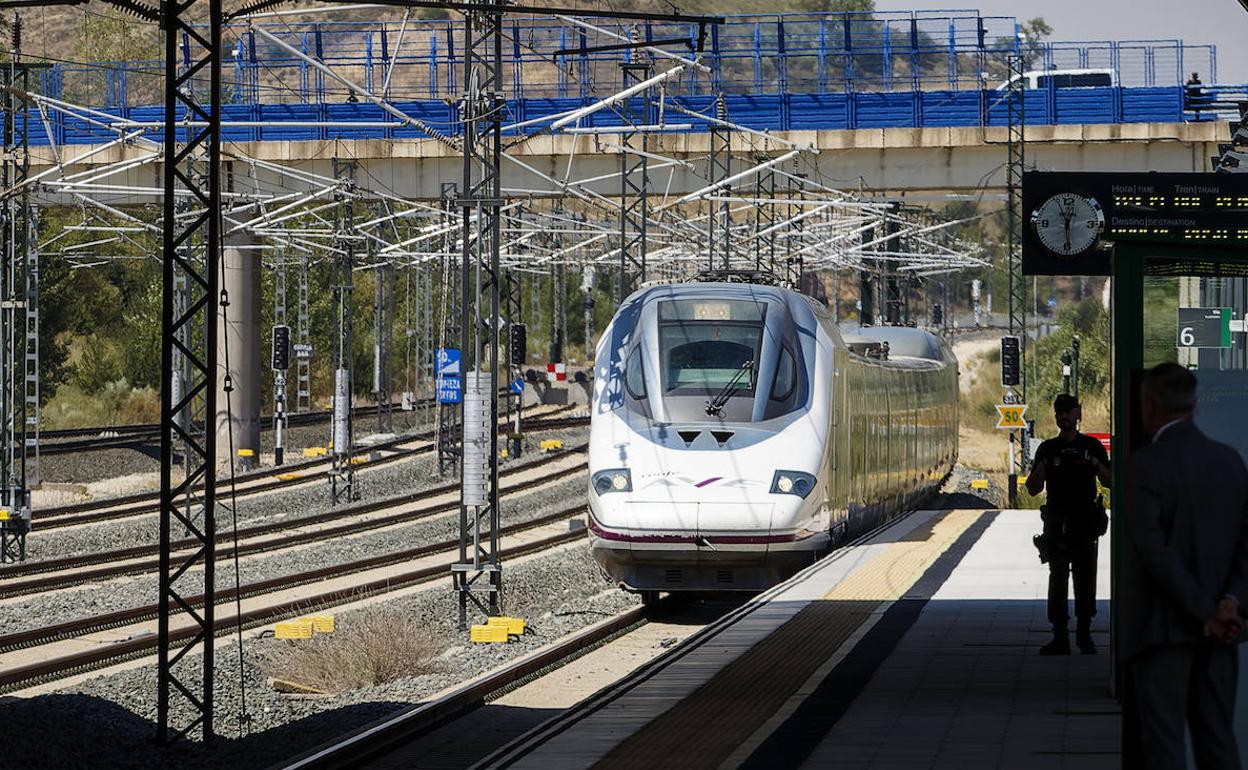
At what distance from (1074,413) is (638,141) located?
30808 mm

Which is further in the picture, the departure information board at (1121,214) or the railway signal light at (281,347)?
the railway signal light at (281,347)

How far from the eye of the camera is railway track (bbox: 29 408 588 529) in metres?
31.5

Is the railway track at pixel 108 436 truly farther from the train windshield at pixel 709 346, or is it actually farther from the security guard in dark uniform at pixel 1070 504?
the security guard in dark uniform at pixel 1070 504

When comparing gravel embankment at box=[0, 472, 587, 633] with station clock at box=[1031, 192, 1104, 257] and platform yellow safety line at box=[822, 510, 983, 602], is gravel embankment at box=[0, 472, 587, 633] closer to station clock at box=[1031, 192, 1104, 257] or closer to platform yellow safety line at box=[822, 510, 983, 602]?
platform yellow safety line at box=[822, 510, 983, 602]

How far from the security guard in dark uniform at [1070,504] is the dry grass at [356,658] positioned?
6583mm

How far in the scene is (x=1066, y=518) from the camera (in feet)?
39.2

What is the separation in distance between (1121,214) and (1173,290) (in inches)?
36.5

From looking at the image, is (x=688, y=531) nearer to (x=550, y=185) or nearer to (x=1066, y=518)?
(x=1066, y=518)

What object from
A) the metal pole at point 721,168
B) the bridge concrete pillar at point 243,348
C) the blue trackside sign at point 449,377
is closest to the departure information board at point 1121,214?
the metal pole at point 721,168

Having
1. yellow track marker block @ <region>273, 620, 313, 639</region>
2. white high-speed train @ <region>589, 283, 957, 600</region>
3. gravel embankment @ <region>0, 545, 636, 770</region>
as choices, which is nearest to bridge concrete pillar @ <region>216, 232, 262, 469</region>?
gravel embankment @ <region>0, 545, 636, 770</region>

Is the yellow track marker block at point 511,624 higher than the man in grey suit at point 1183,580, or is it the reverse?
the man in grey suit at point 1183,580

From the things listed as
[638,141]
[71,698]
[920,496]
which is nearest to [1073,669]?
[71,698]

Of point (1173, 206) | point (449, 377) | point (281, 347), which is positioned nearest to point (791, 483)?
point (1173, 206)

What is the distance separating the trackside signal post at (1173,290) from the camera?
323 inches
